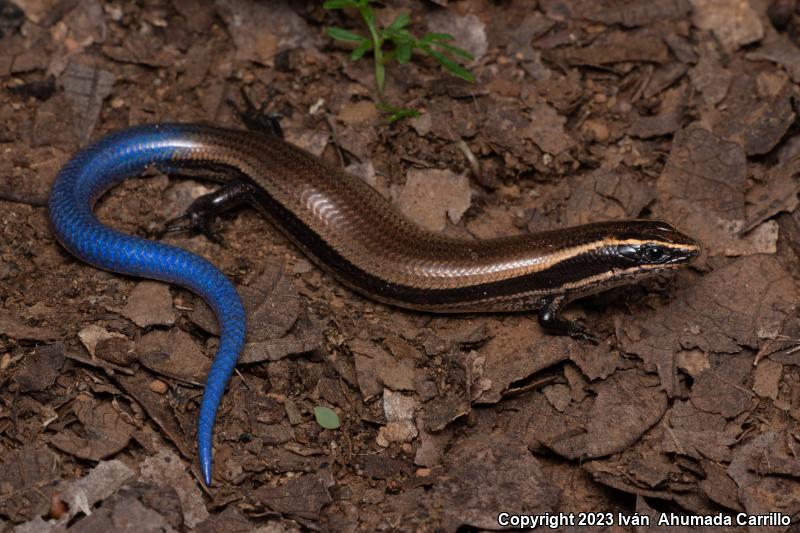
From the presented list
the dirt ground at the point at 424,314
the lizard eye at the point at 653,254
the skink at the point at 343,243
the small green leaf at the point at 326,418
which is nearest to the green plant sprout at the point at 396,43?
the dirt ground at the point at 424,314

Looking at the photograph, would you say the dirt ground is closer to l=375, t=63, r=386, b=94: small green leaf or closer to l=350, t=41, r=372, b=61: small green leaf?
l=375, t=63, r=386, b=94: small green leaf

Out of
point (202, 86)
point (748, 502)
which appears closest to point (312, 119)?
point (202, 86)

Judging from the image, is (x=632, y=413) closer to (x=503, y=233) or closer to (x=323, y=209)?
(x=503, y=233)

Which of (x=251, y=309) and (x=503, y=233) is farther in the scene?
(x=503, y=233)

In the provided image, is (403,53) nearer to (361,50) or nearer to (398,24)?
(398,24)

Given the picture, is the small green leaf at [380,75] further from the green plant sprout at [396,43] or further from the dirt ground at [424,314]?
the dirt ground at [424,314]

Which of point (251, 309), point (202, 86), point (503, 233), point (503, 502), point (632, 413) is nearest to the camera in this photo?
point (503, 502)

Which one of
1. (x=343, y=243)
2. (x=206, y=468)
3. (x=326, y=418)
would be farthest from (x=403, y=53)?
(x=206, y=468)
